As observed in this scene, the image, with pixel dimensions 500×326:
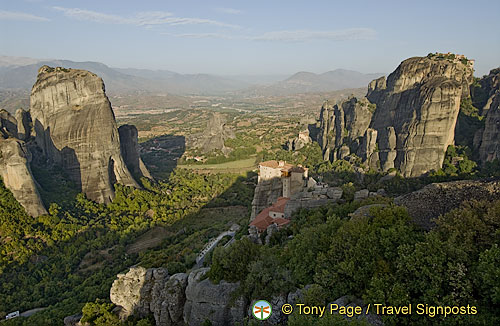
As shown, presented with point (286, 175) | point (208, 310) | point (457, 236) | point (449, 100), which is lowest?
point (208, 310)

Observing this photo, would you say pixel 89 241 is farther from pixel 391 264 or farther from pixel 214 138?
pixel 214 138

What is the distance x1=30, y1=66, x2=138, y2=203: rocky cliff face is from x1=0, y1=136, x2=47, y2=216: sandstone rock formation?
668 cm

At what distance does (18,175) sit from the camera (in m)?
26.9

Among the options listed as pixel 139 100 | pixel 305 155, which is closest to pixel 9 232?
pixel 305 155

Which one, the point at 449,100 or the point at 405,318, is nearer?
the point at 405,318

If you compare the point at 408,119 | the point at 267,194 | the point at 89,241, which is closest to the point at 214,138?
the point at 408,119

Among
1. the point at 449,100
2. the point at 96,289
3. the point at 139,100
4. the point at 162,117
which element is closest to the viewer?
the point at 96,289

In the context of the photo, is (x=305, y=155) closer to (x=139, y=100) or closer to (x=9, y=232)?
(x=9, y=232)

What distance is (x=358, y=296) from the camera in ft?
30.3

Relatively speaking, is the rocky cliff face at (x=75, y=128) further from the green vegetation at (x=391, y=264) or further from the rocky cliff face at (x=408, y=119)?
the rocky cliff face at (x=408, y=119)

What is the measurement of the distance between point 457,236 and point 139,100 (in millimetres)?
203144

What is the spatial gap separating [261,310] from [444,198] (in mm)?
7293

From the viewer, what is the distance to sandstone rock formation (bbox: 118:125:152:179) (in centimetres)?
4147

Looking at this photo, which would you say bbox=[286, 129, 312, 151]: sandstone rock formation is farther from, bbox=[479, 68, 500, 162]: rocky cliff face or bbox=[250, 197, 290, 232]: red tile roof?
bbox=[250, 197, 290, 232]: red tile roof
